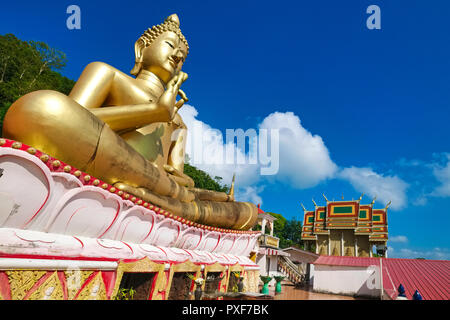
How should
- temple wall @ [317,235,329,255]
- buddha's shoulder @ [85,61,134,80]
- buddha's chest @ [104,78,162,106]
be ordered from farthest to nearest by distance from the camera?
1. temple wall @ [317,235,329,255]
2. buddha's chest @ [104,78,162,106]
3. buddha's shoulder @ [85,61,134,80]

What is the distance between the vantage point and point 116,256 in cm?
331

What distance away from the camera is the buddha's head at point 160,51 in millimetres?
6164

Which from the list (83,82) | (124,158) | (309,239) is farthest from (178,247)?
(309,239)

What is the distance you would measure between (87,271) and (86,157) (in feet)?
4.17

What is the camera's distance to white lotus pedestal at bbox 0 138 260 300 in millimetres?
2334

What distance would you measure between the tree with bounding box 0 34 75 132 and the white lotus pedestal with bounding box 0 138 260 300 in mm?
13495

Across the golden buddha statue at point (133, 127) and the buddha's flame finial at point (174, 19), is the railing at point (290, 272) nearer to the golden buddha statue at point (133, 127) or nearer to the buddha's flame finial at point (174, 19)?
the golden buddha statue at point (133, 127)

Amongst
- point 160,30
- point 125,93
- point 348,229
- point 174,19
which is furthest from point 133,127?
point 348,229

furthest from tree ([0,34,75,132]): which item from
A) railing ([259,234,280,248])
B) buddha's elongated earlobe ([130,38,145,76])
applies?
railing ([259,234,280,248])

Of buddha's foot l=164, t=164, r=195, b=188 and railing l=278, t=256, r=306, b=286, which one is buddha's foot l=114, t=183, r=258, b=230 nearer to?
buddha's foot l=164, t=164, r=195, b=188

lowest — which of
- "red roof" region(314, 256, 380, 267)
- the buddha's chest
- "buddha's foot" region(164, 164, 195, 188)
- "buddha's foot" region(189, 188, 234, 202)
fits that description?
"red roof" region(314, 256, 380, 267)

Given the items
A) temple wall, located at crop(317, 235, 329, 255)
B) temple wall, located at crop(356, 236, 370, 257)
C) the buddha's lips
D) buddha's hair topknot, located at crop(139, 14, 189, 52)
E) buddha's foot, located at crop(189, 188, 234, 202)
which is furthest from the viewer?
temple wall, located at crop(317, 235, 329, 255)

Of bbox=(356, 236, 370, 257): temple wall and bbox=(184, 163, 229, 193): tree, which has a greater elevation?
bbox=(184, 163, 229, 193): tree
